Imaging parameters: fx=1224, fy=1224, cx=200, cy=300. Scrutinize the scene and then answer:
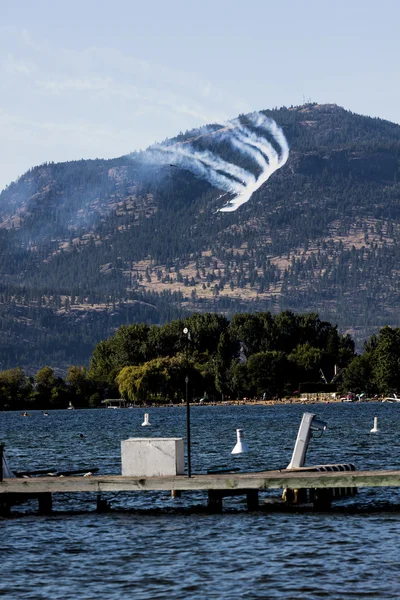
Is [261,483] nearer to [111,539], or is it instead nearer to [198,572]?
[111,539]

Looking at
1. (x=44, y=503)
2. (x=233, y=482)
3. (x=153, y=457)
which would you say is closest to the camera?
(x=233, y=482)

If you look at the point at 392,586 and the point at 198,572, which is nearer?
the point at 392,586

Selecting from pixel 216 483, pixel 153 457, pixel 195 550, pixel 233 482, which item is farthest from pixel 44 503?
pixel 195 550

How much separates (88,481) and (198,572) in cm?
1072

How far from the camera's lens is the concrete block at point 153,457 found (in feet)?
164

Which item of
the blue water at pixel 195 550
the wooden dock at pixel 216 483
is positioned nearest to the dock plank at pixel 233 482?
the wooden dock at pixel 216 483

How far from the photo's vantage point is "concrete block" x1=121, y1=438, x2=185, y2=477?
164 feet

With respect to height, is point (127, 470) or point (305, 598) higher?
point (127, 470)

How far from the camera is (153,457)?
50062mm

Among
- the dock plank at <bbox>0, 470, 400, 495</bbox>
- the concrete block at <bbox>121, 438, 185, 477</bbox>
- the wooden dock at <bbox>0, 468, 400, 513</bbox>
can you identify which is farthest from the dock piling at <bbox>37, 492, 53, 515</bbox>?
the concrete block at <bbox>121, 438, 185, 477</bbox>

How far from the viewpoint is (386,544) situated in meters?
43.1

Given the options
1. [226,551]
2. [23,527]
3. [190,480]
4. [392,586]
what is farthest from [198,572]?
[23,527]

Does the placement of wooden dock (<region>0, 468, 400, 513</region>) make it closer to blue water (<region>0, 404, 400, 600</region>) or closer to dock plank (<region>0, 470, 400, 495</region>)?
dock plank (<region>0, 470, 400, 495</region>)

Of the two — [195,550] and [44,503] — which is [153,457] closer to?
[44,503]
